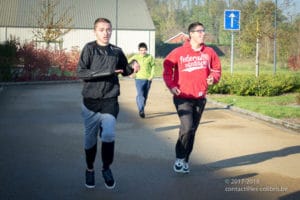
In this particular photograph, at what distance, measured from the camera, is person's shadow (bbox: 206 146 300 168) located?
7293 millimetres

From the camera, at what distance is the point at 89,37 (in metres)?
53.0

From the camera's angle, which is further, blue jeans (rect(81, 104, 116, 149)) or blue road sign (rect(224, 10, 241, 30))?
blue road sign (rect(224, 10, 241, 30))

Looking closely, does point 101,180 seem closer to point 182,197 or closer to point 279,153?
point 182,197

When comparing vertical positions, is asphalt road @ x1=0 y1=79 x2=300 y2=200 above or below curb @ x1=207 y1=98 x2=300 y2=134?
below

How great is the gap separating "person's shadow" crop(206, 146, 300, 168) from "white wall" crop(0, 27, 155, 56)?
146ft

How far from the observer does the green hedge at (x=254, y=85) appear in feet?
58.2

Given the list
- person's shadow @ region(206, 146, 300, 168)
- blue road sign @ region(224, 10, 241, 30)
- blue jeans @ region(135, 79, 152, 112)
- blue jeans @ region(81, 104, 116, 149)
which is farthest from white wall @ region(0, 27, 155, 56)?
blue jeans @ region(81, 104, 116, 149)

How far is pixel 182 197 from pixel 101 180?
3.97 ft

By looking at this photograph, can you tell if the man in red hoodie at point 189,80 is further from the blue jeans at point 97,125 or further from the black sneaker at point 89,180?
the black sneaker at point 89,180

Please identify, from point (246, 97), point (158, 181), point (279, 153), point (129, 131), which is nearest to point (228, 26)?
point (246, 97)

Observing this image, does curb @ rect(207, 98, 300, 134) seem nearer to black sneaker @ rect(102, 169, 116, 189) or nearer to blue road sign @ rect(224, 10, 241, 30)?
blue road sign @ rect(224, 10, 241, 30)

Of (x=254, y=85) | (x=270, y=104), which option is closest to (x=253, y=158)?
(x=270, y=104)

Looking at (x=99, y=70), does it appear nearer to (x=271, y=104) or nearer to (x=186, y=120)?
(x=186, y=120)

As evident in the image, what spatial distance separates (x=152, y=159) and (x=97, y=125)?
1.90 m
